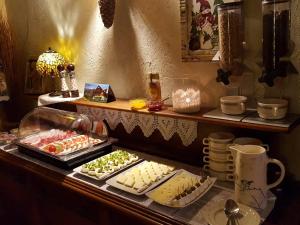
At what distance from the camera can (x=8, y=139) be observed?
2.12 metres

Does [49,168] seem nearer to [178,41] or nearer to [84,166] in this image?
[84,166]

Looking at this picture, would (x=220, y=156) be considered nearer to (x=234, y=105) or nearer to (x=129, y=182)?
(x=234, y=105)

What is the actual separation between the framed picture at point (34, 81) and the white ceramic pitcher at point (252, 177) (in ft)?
5.78

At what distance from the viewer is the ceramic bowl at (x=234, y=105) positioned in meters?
1.29

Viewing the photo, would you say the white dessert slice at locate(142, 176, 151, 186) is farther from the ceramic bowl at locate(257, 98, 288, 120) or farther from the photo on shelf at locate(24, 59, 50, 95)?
the photo on shelf at locate(24, 59, 50, 95)

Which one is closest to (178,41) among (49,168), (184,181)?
(184,181)

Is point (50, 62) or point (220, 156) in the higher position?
point (50, 62)

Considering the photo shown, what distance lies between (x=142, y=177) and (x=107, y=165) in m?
0.25

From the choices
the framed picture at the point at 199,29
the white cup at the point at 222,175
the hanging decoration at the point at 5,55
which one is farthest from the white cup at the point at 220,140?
the hanging decoration at the point at 5,55

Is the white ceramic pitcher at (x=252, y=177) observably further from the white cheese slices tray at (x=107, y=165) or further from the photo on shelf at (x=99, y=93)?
the photo on shelf at (x=99, y=93)

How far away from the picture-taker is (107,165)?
1.57m

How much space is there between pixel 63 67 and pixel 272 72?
1.45 meters

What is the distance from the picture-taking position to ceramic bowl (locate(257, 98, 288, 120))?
118 centimetres

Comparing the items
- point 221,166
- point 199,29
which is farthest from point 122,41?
point 221,166
